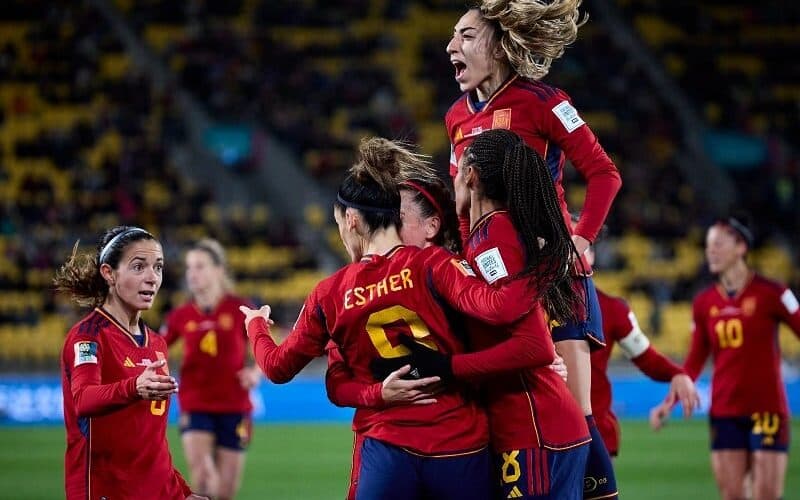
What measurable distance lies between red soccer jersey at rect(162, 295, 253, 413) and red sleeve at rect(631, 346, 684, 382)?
13.3 ft

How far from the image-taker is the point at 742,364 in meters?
8.38

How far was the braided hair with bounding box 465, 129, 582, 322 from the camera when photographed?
14.6 feet

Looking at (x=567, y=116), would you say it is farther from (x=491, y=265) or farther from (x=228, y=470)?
(x=228, y=470)

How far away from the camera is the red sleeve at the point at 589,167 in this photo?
16.8ft

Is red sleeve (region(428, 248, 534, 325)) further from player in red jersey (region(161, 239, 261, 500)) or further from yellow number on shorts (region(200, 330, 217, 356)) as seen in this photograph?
yellow number on shorts (region(200, 330, 217, 356))

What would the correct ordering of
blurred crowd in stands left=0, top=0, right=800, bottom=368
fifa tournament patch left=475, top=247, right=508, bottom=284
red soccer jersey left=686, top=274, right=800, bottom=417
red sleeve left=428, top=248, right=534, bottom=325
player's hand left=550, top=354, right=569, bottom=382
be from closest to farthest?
red sleeve left=428, top=248, right=534, bottom=325, fifa tournament patch left=475, top=247, right=508, bottom=284, player's hand left=550, top=354, right=569, bottom=382, red soccer jersey left=686, top=274, right=800, bottom=417, blurred crowd in stands left=0, top=0, right=800, bottom=368

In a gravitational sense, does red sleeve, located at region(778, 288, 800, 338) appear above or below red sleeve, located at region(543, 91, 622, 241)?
below

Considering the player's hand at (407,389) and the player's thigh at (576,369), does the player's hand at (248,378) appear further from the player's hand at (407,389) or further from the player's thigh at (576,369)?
the player's hand at (407,389)

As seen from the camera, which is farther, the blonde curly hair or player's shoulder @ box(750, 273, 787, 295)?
player's shoulder @ box(750, 273, 787, 295)

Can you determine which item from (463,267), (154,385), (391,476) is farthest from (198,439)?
(463,267)

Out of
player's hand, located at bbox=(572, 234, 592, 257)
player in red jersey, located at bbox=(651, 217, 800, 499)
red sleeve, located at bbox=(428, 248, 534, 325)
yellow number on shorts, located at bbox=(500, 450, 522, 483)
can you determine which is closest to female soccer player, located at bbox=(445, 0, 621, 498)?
player's hand, located at bbox=(572, 234, 592, 257)

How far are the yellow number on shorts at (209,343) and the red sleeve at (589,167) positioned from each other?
4.96 meters

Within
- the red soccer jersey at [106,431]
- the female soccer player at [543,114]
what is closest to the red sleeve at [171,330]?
the red soccer jersey at [106,431]

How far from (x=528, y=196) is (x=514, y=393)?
0.73 metres
